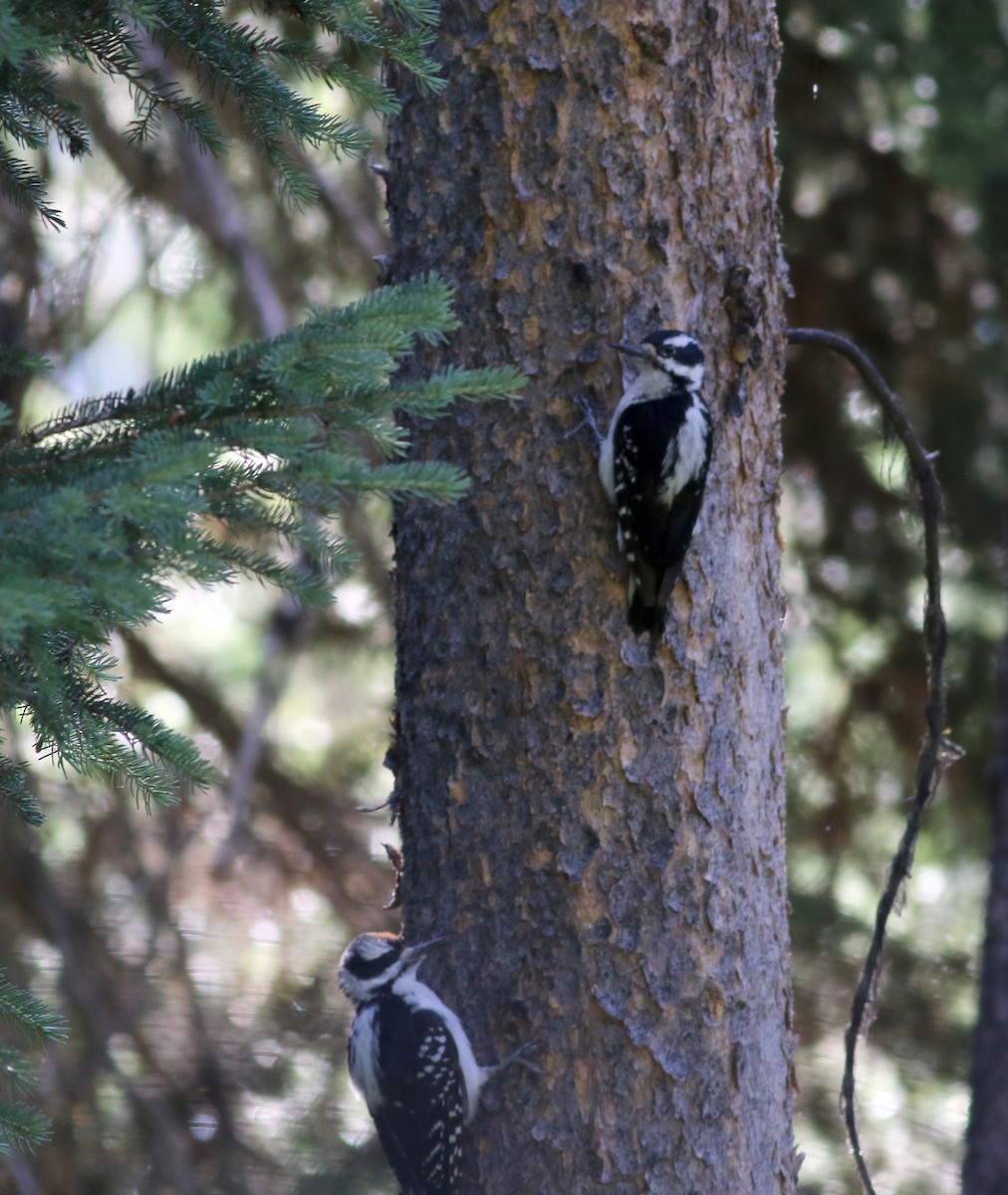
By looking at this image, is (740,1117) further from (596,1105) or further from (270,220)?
(270,220)

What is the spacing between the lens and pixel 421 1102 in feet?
10.0

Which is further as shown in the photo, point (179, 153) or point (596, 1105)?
point (179, 153)

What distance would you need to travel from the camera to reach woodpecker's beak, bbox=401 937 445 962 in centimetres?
284

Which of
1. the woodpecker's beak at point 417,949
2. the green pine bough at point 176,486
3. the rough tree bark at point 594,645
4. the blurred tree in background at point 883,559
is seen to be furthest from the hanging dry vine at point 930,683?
the blurred tree in background at point 883,559

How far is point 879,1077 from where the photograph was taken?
609 cm

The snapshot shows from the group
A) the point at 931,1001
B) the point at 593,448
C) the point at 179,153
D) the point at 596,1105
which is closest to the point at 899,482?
the point at 931,1001

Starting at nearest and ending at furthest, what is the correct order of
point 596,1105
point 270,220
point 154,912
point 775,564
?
point 596,1105, point 775,564, point 154,912, point 270,220

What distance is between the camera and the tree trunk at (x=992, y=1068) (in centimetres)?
502

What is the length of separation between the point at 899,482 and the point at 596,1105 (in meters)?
4.19

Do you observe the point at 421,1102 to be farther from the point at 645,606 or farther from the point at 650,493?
the point at 650,493

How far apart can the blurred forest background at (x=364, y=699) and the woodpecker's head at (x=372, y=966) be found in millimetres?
1587

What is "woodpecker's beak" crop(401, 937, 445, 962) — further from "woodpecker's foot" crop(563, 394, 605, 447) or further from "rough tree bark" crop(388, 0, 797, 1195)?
"woodpecker's foot" crop(563, 394, 605, 447)

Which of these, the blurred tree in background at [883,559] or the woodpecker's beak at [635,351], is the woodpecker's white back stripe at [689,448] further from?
the blurred tree in background at [883,559]

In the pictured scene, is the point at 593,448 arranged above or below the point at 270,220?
below
